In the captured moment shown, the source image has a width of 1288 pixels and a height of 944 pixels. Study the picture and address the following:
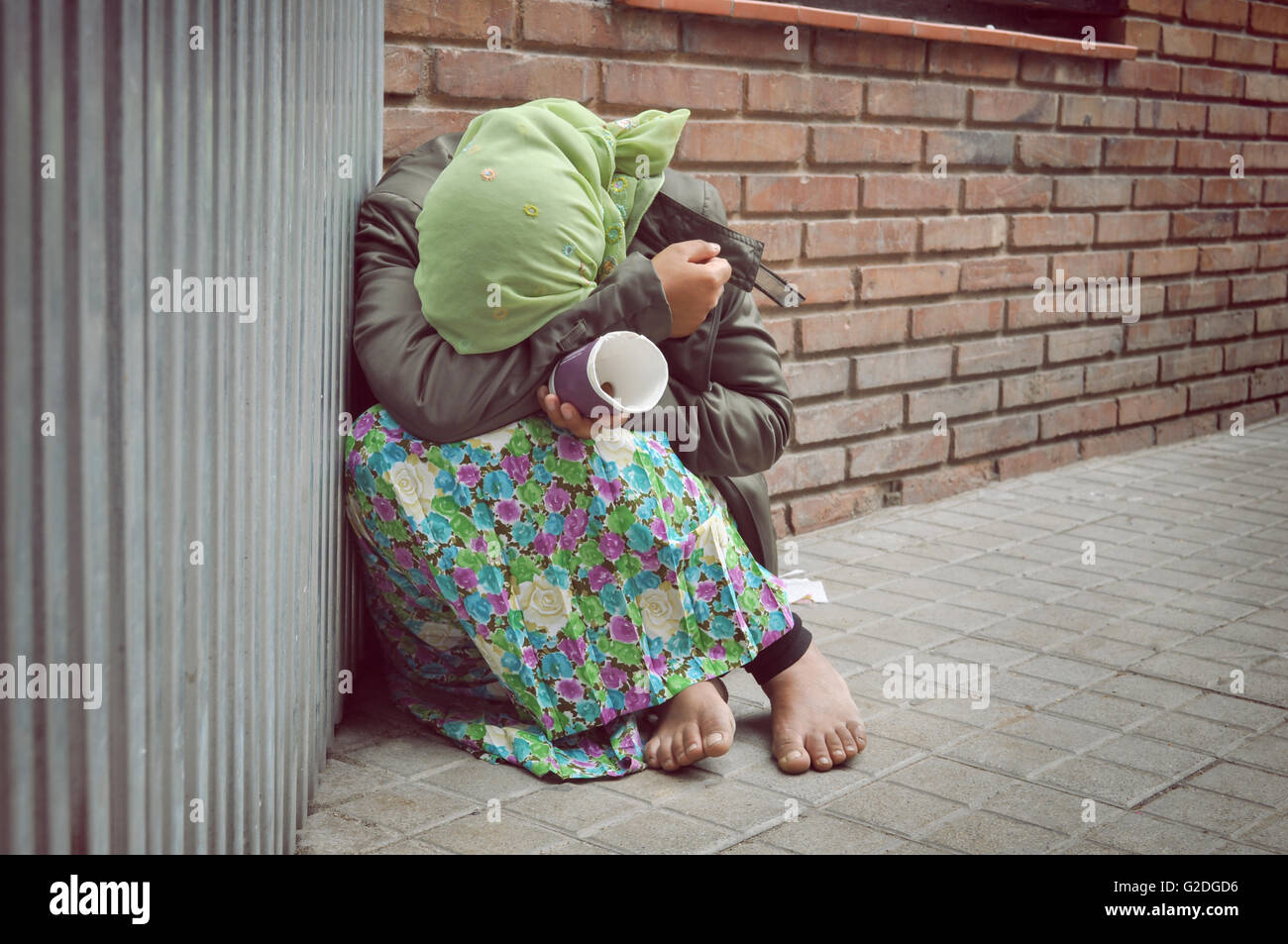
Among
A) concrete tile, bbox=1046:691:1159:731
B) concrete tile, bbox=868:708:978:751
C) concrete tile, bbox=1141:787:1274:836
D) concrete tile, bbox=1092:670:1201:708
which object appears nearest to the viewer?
concrete tile, bbox=1141:787:1274:836

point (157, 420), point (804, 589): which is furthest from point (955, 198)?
point (157, 420)

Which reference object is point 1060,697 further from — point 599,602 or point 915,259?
point 915,259

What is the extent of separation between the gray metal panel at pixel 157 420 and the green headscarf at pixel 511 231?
0.90 feet

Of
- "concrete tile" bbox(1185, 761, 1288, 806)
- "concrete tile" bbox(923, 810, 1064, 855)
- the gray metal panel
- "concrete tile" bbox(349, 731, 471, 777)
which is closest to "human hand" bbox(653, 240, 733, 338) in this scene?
the gray metal panel

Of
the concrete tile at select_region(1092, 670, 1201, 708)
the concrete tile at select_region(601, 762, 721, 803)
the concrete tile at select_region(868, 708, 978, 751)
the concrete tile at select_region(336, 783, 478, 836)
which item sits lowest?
the concrete tile at select_region(601, 762, 721, 803)

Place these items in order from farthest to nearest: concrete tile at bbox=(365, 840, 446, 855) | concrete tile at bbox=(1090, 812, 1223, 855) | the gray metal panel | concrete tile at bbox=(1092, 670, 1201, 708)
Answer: concrete tile at bbox=(1092, 670, 1201, 708), concrete tile at bbox=(1090, 812, 1223, 855), concrete tile at bbox=(365, 840, 446, 855), the gray metal panel

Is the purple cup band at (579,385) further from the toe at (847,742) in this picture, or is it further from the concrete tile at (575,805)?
the toe at (847,742)

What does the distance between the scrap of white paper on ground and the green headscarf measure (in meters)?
1.29

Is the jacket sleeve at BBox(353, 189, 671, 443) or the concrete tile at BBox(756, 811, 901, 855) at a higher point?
the jacket sleeve at BBox(353, 189, 671, 443)

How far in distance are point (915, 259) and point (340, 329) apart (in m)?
2.48

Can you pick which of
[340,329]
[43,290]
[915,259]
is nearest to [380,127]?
[340,329]

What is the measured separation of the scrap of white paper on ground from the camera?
3431 millimetres

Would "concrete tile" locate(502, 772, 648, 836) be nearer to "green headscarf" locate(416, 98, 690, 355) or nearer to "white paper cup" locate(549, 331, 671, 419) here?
"white paper cup" locate(549, 331, 671, 419)

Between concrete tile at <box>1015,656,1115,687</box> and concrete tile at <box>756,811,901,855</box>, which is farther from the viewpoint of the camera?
concrete tile at <box>1015,656,1115,687</box>
